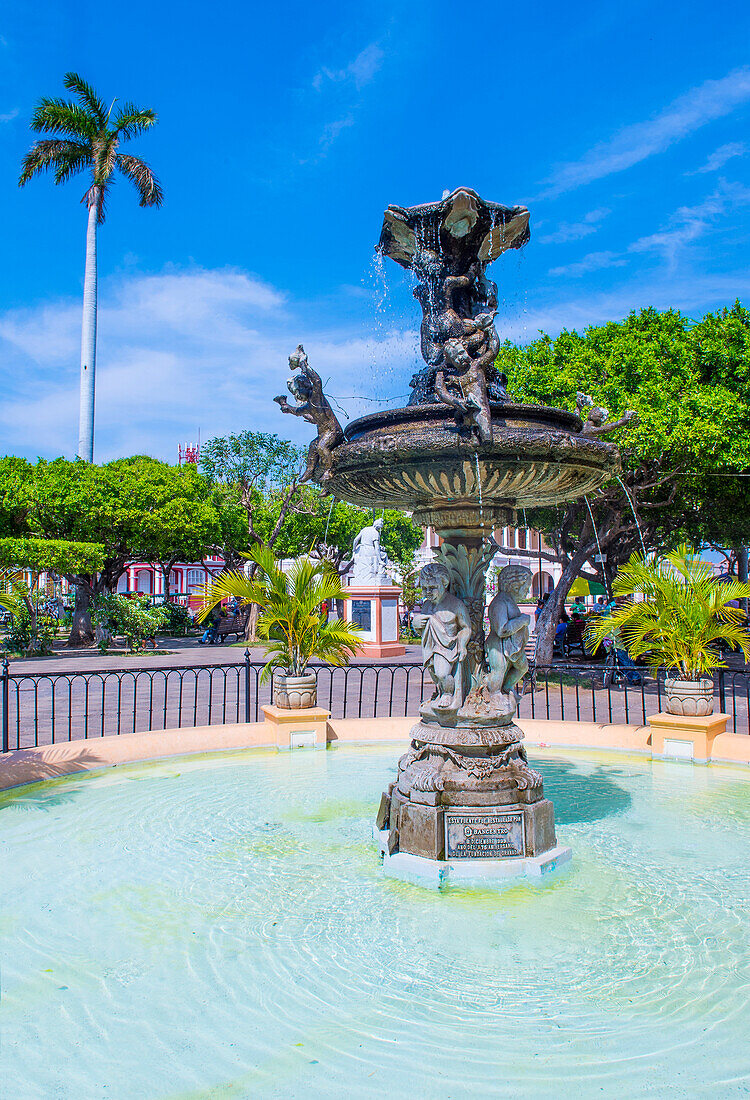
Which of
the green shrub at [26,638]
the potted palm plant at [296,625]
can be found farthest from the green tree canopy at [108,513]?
the potted palm plant at [296,625]

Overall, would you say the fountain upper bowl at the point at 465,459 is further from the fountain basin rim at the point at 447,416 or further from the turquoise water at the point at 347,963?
the turquoise water at the point at 347,963

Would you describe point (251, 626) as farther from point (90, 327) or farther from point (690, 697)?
point (690, 697)

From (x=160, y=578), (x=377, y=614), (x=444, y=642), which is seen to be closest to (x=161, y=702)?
(x=444, y=642)

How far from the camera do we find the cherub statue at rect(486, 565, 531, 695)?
16.8 feet

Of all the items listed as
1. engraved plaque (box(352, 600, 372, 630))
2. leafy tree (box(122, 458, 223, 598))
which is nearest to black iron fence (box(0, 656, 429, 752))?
engraved plaque (box(352, 600, 372, 630))

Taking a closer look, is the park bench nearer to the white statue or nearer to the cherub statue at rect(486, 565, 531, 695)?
the white statue

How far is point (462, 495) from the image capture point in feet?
16.2

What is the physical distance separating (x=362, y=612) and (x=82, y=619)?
1079cm

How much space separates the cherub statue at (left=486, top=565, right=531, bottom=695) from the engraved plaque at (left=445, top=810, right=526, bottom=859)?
853 mm

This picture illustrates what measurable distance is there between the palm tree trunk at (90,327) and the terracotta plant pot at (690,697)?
28.1m

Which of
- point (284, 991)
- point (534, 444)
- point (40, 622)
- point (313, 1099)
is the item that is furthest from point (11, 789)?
point (40, 622)

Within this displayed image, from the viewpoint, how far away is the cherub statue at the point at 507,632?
5.13 meters

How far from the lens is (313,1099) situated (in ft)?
8.66

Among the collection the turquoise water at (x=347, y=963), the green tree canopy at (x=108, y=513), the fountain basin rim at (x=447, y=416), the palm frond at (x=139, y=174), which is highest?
the palm frond at (x=139, y=174)
